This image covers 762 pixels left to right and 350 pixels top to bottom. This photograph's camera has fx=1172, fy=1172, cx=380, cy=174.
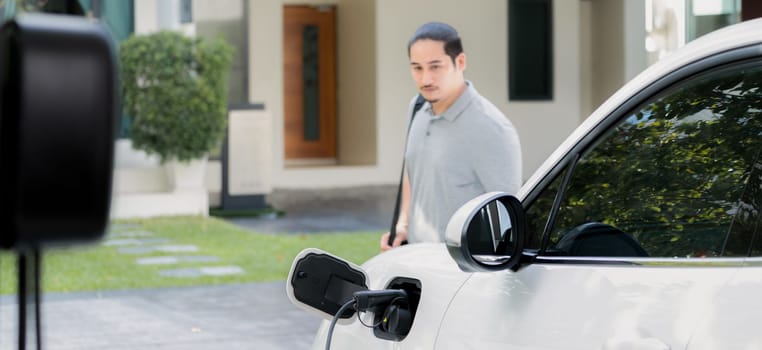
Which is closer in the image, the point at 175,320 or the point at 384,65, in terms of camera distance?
the point at 175,320

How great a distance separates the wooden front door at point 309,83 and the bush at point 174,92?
6960 mm

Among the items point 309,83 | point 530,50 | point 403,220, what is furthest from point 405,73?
point 403,220

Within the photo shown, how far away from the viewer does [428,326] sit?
280 centimetres

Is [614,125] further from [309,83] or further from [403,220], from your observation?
[309,83]

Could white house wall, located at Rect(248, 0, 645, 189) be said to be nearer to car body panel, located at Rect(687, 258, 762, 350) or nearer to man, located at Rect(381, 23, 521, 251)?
man, located at Rect(381, 23, 521, 251)

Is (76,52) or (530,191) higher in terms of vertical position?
(76,52)

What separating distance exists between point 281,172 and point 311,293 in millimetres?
17759

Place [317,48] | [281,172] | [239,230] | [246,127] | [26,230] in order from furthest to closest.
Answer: [317,48] < [281,172] < [246,127] < [239,230] < [26,230]

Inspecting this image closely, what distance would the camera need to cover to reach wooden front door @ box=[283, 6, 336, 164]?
74.0ft

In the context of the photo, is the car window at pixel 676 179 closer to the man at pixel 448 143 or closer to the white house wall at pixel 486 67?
the man at pixel 448 143

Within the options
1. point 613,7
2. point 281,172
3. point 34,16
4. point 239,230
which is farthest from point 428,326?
point 613,7

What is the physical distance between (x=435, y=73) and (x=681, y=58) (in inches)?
89.2

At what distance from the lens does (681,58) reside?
226 cm

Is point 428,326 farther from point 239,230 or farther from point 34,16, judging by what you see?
point 239,230
